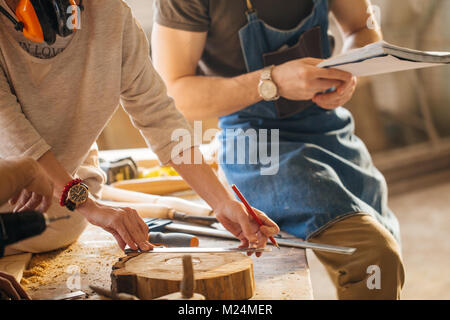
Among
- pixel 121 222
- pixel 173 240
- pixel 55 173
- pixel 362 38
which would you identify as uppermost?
pixel 362 38

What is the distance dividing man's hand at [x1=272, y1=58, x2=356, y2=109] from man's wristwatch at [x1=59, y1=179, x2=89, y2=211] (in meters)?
0.67

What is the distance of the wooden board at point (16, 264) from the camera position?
1135 millimetres

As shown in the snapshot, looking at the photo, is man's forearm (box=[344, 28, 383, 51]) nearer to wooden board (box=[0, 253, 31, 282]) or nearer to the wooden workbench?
the wooden workbench

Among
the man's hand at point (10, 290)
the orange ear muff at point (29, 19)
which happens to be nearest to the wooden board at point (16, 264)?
the man's hand at point (10, 290)

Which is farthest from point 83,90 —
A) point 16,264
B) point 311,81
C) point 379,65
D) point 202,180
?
point 379,65

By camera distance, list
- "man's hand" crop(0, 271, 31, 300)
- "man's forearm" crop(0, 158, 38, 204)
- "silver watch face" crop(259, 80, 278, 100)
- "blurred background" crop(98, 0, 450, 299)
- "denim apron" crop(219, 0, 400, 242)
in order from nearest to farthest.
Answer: "man's forearm" crop(0, 158, 38, 204) → "man's hand" crop(0, 271, 31, 300) → "denim apron" crop(219, 0, 400, 242) → "silver watch face" crop(259, 80, 278, 100) → "blurred background" crop(98, 0, 450, 299)

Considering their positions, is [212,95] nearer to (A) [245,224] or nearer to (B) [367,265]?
(A) [245,224]

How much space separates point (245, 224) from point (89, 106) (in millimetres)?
473

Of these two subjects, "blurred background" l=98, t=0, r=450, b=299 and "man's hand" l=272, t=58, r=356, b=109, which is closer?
"man's hand" l=272, t=58, r=356, b=109

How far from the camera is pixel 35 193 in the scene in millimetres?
739

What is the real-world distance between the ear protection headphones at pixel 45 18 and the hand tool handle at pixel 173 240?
498 millimetres

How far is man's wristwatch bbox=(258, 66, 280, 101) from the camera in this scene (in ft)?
4.69

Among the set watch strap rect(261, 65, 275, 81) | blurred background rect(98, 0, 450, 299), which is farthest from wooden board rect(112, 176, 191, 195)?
blurred background rect(98, 0, 450, 299)

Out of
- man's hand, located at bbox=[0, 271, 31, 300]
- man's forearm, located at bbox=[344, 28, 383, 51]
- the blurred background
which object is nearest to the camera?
man's hand, located at bbox=[0, 271, 31, 300]
